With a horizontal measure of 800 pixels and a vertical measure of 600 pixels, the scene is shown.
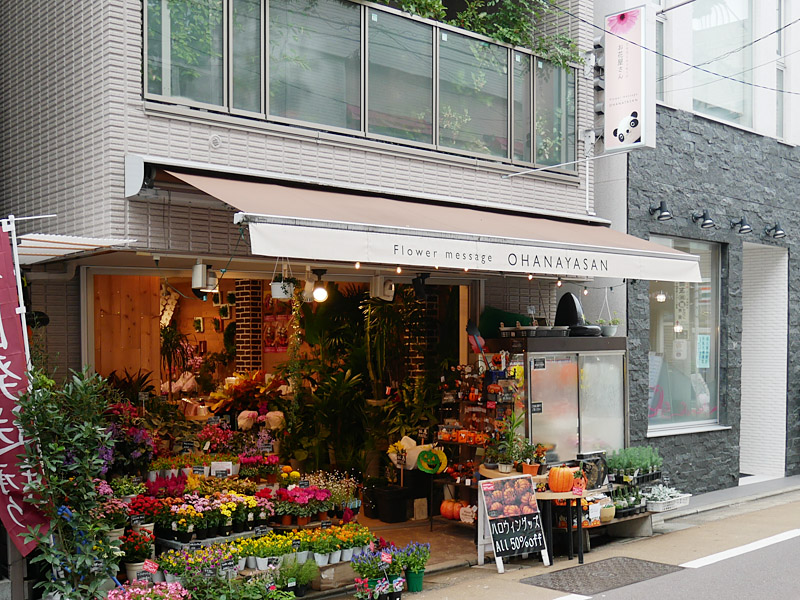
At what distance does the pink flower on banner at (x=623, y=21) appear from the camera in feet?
36.3

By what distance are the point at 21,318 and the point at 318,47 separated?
4.27 metres

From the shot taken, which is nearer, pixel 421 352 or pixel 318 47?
pixel 318 47

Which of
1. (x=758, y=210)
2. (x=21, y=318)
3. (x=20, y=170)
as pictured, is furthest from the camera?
(x=758, y=210)

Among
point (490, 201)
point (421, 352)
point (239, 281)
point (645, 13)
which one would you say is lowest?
point (421, 352)

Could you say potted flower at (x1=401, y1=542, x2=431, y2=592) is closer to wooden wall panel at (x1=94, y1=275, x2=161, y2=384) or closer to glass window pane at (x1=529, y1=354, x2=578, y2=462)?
glass window pane at (x1=529, y1=354, x2=578, y2=462)

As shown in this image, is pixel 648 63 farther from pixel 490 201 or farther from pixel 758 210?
pixel 758 210

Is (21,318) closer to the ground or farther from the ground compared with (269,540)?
farther from the ground

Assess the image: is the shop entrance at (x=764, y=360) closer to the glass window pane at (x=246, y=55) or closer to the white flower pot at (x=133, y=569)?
the glass window pane at (x=246, y=55)

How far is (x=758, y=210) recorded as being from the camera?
15414mm

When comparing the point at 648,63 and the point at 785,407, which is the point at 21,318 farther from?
the point at 785,407

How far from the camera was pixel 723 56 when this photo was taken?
15.0 m

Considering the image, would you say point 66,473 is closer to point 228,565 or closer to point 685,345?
point 228,565

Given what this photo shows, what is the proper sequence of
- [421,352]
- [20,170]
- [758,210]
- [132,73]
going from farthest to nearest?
[758,210] < [421,352] < [20,170] < [132,73]

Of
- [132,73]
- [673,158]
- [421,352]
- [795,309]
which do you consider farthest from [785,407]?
[132,73]
